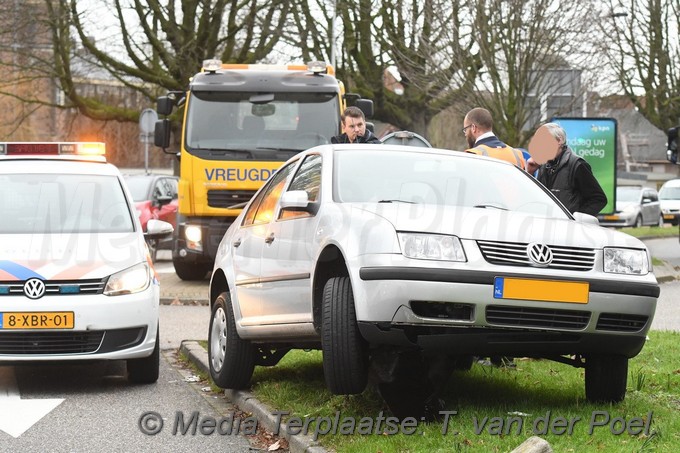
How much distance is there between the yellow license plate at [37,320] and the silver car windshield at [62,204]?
1.05m

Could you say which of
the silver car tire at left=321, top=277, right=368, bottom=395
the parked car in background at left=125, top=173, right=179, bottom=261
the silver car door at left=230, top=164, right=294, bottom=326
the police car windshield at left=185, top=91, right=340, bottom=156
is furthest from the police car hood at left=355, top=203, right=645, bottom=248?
the parked car in background at left=125, top=173, right=179, bottom=261

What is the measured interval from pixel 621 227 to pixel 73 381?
1214 inches

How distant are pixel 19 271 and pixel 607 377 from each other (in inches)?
157

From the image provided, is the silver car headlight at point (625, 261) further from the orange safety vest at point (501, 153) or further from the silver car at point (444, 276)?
the orange safety vest at point (501, 153)

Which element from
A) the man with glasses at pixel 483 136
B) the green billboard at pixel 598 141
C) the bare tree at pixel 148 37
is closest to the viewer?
the man with glasses at pixel 483 136

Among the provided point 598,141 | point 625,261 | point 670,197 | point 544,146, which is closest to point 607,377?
point 625,261

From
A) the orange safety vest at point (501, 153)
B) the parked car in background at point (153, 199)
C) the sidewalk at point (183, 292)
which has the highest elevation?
the orange safety vest at point (501, 153)

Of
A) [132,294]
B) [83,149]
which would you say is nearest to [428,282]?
[132,294]

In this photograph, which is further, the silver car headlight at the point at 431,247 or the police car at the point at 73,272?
the police car at the point at 73,272

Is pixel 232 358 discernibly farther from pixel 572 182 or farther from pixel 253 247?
pixel 572 182

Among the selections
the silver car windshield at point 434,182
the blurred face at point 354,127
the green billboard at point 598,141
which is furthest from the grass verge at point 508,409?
the green billboard at point 598,141

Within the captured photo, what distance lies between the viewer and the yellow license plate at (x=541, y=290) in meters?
5.87

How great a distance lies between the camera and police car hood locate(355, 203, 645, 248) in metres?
6.05

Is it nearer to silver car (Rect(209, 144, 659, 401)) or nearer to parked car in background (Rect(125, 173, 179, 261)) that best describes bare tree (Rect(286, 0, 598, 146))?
parked car in background (Rect(125, 173, 179, 261))
